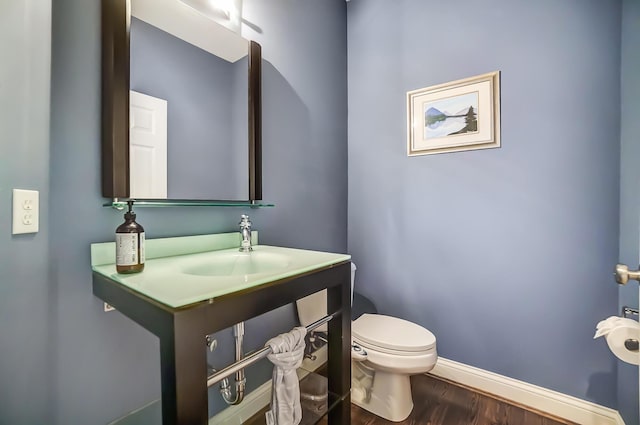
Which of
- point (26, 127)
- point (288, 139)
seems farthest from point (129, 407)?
point (288, 139)

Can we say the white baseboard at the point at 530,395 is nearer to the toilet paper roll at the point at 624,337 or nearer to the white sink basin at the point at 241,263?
the toilet paper roll at the point at 624,337

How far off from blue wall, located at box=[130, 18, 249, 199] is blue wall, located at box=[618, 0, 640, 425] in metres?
1.69

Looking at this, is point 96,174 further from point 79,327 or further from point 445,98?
point 445,98

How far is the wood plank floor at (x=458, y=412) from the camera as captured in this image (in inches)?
52.8

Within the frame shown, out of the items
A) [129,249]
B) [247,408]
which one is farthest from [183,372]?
[247,408]

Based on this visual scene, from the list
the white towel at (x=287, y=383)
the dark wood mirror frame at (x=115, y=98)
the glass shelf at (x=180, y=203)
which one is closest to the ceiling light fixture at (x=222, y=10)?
the dark wood mirror frame at (x=115, y=98)

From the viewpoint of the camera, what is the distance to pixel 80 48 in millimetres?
860

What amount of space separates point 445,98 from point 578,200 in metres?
0.88

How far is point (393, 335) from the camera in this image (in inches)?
54.2

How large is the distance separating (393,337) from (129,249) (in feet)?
3.96

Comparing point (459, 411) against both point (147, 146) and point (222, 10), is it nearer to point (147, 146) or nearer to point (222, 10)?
point (147, 146)

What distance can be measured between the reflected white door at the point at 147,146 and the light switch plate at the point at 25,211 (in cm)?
25

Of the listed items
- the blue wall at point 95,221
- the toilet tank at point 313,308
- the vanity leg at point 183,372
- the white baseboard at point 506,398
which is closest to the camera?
the vanity leg at point 183,372

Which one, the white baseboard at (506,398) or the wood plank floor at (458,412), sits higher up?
the white baseboard at (506,398)
